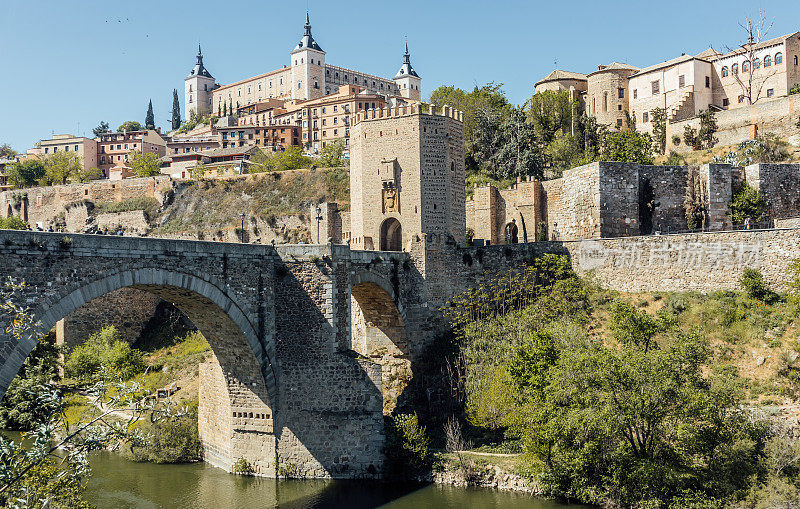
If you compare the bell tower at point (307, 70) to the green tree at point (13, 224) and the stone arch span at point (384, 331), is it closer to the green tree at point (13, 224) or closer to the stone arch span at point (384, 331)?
the green tree at point (13, 224)

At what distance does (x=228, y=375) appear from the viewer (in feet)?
80.6

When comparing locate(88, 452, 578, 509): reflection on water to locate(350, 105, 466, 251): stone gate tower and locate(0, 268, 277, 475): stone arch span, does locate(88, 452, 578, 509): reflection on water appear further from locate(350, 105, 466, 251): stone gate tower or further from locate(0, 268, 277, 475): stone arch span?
locate(350, 105, 466, 251): stone gate tower

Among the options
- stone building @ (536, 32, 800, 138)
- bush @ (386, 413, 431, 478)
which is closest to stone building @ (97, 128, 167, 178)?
stone building @ (536, 32, 800, 138)

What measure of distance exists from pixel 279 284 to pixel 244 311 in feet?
5.92

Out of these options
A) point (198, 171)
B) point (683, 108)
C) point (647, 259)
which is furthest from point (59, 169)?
point (647, 259)

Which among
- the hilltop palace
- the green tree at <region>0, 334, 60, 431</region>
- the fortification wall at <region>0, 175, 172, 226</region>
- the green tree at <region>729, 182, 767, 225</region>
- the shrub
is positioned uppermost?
the hilltop palace

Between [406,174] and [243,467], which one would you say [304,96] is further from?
[243,467]

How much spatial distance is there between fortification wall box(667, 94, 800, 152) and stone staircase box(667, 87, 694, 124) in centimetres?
373

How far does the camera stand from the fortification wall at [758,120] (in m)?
49.0

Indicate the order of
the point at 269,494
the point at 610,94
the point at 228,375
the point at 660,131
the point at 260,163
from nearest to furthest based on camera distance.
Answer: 1. the point at 269,494
2. the point at 228,375
3. the point at 660,131
4. the point at 610,94
5. the point at 260,163

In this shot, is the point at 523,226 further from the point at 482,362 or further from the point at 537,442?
the point at 537,442

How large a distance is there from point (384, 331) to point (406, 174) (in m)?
8.32

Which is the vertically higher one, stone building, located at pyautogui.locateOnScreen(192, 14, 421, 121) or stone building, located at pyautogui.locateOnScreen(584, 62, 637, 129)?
stone building, located at pyautogui.locateOnScreen(192, 14, 421, 121)

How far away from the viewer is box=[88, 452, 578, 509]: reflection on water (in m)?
21.8
